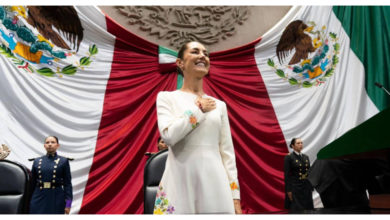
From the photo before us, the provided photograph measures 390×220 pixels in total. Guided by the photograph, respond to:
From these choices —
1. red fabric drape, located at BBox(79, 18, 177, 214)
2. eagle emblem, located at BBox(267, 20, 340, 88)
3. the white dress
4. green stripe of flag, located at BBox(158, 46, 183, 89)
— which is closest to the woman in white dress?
the white dress

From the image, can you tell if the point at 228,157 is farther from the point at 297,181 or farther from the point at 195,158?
the point at 297,181

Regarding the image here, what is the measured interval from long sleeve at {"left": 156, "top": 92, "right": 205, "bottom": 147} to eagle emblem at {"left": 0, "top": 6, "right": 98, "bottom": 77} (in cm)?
311

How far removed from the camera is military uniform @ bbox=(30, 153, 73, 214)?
2797 millimetres

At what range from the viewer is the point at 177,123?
106cm

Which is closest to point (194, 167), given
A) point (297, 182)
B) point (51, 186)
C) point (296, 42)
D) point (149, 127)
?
point (51, 186)

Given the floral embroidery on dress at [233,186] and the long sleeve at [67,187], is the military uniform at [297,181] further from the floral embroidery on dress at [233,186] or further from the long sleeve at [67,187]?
the floral embroidery on dress at [233,186]

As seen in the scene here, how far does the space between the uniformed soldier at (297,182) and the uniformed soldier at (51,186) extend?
2206mm

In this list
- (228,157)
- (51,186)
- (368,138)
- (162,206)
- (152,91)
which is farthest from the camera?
(152,91)

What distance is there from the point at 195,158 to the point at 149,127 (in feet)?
9.77

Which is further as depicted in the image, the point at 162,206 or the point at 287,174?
the point at 287,174

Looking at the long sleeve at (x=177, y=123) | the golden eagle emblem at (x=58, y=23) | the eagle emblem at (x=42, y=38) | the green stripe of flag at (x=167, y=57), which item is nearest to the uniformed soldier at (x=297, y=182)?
the green stripe of flag at (x=167, y=57)

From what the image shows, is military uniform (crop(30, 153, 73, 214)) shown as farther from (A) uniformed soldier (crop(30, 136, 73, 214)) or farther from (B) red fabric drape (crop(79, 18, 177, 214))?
(B) red fabric drape (crop(79, 18, 177, 214))

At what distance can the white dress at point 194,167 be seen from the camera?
1026mm

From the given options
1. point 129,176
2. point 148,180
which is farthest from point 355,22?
point 148,180
